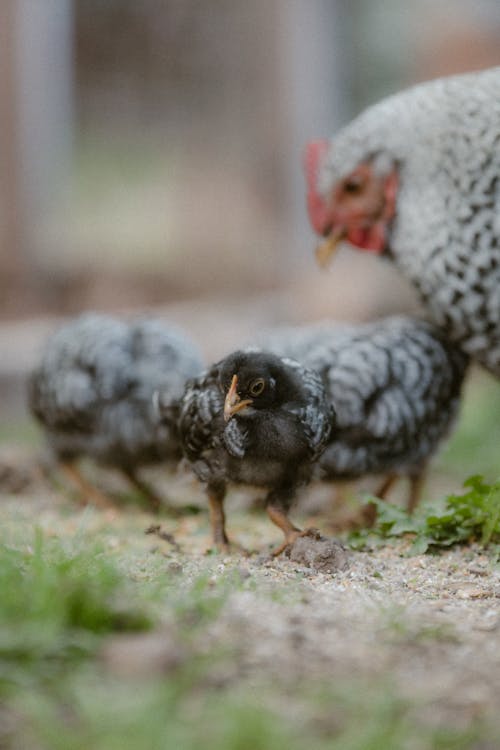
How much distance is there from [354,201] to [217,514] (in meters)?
1.69

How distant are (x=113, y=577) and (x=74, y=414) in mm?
2087

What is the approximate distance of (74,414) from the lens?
4266mm

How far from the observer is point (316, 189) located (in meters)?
4.52

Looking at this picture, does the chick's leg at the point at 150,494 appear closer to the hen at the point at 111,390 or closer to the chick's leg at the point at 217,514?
the hen at the point at 111,390

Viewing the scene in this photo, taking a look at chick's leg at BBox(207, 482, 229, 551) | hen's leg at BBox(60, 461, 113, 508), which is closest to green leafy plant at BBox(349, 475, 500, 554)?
chick's leg at BBox(207, 482, 229, 551)

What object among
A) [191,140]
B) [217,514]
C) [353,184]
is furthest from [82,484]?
[191,140]

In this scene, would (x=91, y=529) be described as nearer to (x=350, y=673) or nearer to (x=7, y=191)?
(x=350, y=673)

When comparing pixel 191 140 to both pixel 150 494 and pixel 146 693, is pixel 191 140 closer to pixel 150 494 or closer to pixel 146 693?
pixel 150 494

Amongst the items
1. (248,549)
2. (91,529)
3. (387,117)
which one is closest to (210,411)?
(248,549)

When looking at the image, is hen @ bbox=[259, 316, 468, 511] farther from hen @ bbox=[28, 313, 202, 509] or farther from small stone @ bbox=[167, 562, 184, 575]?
small stone @ bbox=[167, 562, 184, 575]

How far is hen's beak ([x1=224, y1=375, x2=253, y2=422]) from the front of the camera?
10.2 feet

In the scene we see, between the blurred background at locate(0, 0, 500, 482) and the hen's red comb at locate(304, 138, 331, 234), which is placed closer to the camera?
the hen's red comb at locate(304, 138, 331, 234)

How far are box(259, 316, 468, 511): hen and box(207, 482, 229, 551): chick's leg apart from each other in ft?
1.27

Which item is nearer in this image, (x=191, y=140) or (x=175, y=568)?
(x=175, y=568)
